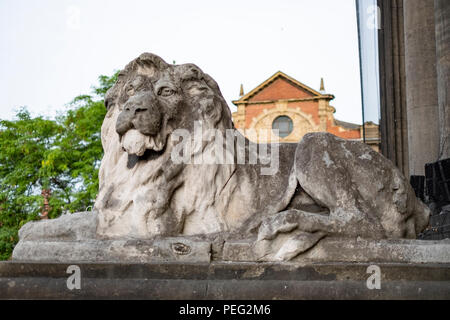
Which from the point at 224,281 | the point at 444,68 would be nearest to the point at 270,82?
the point at 444,68

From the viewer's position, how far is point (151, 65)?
446cm

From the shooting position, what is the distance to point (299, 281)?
11.3 ft

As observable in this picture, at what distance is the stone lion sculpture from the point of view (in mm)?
3994

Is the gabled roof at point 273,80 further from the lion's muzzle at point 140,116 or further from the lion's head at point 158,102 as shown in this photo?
the lion's muzzle at point 140,116

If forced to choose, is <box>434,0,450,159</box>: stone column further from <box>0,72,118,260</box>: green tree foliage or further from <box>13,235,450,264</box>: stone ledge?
<box>0,72,118,260</box>: green tree foliage

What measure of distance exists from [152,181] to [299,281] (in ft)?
4.75

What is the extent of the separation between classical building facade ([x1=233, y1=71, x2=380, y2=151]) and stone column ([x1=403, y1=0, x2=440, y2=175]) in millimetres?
29341

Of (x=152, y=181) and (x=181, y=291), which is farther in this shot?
(x=152, y=181)

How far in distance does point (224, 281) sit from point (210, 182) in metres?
0.99

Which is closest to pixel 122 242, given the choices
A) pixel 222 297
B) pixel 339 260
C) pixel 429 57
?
pixel 222 297

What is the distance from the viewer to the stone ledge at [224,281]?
3.35m

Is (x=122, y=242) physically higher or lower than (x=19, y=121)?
Answer: lower

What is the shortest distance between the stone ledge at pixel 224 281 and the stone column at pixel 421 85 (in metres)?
6.68
